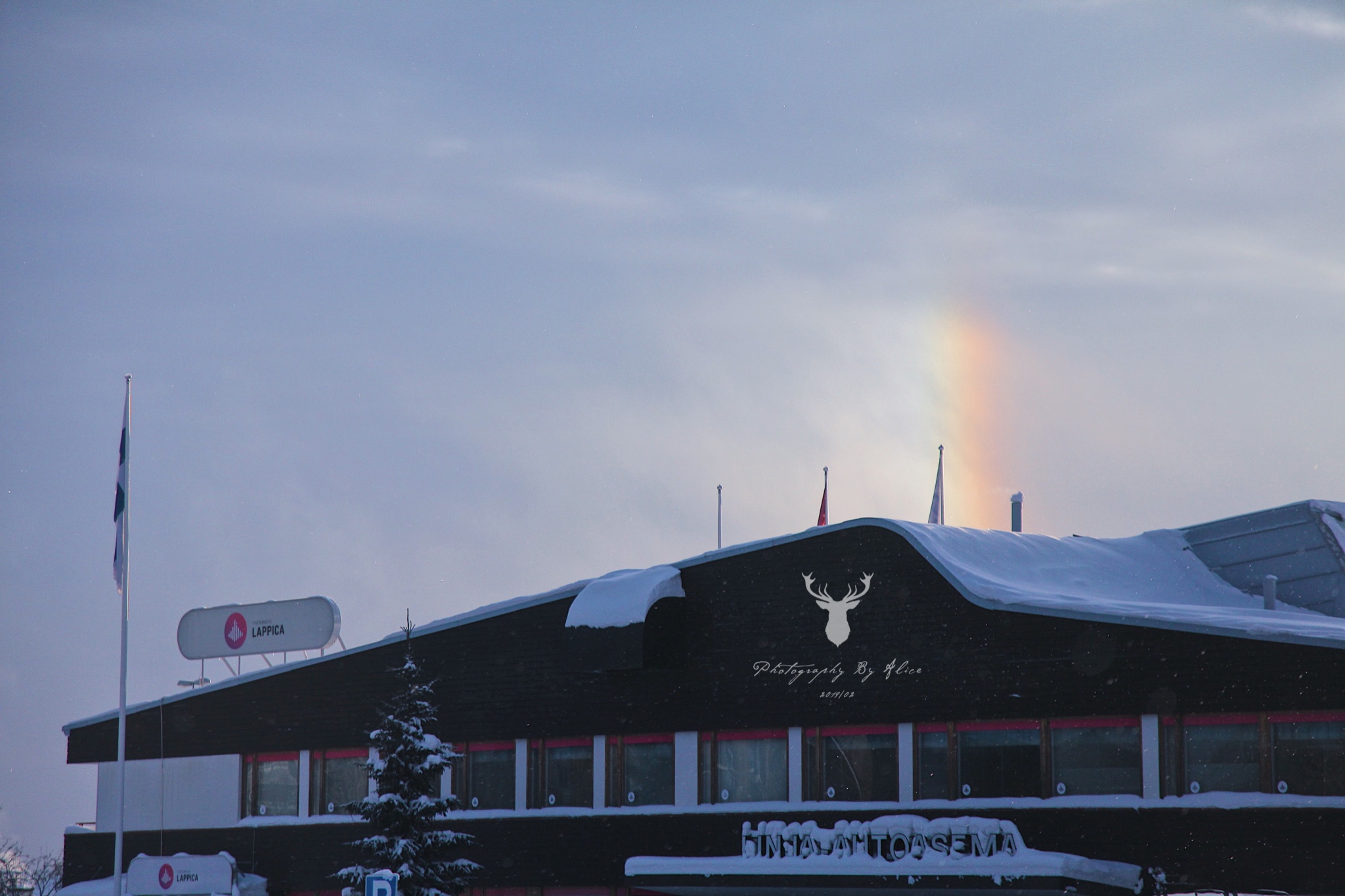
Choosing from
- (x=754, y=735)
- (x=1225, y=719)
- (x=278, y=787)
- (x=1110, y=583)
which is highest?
(x=1110, y=583)

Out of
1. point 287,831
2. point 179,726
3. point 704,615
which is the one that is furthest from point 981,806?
point 179,726

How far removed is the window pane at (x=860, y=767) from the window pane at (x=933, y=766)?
0.59 meters

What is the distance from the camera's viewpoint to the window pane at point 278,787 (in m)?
40.8

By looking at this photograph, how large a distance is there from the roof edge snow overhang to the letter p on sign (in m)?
13.1

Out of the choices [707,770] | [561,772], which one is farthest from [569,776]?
[707,770]

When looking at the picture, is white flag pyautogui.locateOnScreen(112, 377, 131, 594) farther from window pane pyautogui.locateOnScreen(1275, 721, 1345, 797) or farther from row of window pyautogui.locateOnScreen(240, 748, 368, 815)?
window pane pyautogui.locateOnScreen(1275, 721, 1345, 797)

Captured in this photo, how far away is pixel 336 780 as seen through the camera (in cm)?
4009

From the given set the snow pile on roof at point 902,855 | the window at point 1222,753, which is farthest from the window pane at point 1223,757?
the snow pile on roof at point 902,855

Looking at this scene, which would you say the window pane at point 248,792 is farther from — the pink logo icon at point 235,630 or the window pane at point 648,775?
the window pane at point 648,775

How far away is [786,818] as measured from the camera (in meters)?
33.2

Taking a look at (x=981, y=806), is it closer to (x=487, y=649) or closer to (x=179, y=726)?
(x=487, y=649)

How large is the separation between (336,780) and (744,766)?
452 inches

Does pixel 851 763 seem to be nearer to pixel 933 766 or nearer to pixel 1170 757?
pixel 933 766

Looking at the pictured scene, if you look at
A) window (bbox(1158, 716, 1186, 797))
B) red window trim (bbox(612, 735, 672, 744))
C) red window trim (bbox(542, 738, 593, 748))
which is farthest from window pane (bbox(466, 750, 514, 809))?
window (bbox(1158, 716, 1186, 797))
